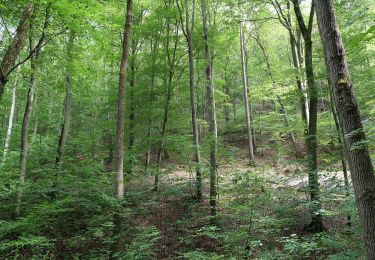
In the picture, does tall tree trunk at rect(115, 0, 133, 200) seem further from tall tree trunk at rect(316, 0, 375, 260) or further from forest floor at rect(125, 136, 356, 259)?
tall tree trunk at rect(316, 0, 375, 260)

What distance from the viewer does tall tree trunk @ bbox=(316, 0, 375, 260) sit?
13.1ft

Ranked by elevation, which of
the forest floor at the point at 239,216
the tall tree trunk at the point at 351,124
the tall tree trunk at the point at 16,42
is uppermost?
the tall tree trunk at the point at 16,42

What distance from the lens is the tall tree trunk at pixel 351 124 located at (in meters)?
3.98

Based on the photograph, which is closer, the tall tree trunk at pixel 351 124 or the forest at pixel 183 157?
the tall tree trunk at pixel 351 124

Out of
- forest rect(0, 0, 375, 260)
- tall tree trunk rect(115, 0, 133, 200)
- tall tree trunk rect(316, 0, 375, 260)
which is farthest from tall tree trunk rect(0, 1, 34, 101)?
tall tree trunk rect(316, 0, 375, 260)

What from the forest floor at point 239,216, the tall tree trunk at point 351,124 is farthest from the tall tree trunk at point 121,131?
the tall tree trunk at point 351,124

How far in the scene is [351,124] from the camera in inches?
163

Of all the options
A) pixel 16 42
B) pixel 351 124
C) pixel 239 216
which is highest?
pixel 16 42

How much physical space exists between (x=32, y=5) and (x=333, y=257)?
28.0 feet

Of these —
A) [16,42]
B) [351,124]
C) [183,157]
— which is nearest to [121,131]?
[16,42]

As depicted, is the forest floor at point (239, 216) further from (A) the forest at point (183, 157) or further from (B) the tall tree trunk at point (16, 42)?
(B) the tall tree trunk at point (16, 42)

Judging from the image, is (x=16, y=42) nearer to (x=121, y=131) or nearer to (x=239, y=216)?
(x=121, y=131)

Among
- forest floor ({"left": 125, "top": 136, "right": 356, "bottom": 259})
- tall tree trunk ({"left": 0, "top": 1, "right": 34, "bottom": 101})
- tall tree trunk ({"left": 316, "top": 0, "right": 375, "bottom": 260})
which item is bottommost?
forest floor ({"left": 125, "top": 136, "right": 356, "bottom": 259})

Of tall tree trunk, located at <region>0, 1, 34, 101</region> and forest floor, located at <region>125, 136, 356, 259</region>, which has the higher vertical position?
tall tree trunk, located at <region>0, 1, 34, 101</region>
